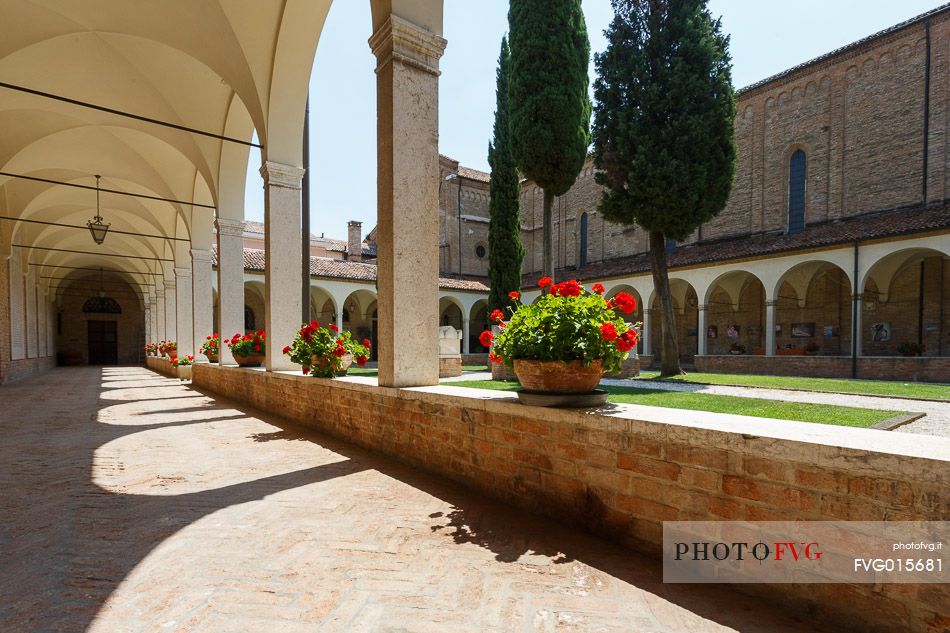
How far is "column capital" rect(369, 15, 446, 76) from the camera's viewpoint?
164 inches

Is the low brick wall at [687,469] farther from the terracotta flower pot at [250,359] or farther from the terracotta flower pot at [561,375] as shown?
the terracotta flower pot at [250,359]

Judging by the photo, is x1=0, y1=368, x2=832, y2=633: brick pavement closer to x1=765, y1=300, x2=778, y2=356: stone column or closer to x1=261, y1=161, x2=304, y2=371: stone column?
x1=261, y1=161, x2=304, y2=371: stone column

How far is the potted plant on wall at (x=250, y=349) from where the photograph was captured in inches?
340

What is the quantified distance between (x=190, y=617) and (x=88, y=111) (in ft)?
37.8

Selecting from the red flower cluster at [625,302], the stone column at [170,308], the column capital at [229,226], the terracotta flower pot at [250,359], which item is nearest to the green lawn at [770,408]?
the red flower cluster at [625,302]

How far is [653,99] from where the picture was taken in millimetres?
12867

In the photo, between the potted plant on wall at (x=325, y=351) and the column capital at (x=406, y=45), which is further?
the potted plant on wall at (x=325, y=351)

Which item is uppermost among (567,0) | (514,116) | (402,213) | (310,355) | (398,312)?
(567,0)

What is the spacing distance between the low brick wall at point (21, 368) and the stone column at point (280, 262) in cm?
1200

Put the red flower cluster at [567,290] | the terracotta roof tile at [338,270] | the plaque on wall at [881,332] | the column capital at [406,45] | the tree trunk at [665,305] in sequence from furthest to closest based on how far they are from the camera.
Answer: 1. the terracotta roof tile at [338,270]
2. the plaque on wall at [881,332]
3. the tree trunk at [665,305]
4. the column capital at [406,45]
5. the red flower cluster at [567,290]

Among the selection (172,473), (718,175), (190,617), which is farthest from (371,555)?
(718,175)

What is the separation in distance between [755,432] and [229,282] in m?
10.1

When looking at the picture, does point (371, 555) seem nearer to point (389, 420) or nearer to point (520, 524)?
point (520, 524)

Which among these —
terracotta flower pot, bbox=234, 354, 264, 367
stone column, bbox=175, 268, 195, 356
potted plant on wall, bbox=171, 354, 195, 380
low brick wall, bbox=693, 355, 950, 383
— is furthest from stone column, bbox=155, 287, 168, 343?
low brick wall, bbox=693, 355, 950, 383
